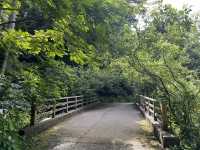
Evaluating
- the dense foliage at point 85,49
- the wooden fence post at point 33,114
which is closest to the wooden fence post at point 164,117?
the dense foliage at point 85,49

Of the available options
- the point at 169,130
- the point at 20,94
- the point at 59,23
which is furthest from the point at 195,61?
the point at 59,23

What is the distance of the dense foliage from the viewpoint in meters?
3.89

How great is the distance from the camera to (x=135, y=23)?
29.2 ft

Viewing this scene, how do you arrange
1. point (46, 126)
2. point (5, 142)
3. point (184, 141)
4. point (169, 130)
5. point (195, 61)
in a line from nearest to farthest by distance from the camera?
point (5, 142)
point (184, 141)
point (169, 130)
point (46, 126)
point (195, 61)

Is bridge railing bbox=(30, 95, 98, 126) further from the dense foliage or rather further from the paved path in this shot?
the paved path

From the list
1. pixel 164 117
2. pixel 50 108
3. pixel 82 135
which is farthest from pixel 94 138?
pixel 50 108

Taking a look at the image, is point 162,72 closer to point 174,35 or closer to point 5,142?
point 174,35

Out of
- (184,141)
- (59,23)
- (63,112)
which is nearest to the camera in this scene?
(59,23)

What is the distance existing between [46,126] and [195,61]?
8.46 m

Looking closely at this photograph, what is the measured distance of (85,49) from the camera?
4.28m

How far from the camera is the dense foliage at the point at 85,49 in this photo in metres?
3.89

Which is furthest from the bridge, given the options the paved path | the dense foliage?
the dense foliage

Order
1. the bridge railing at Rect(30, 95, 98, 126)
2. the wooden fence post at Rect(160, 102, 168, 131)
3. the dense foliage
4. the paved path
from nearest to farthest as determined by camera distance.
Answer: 1. the dense foliage
2. the paved path
3. the wooden fence post at Rect(160, 102, 168, 131)
4. the bridge railing at Rect(30, 95, 98, 126)

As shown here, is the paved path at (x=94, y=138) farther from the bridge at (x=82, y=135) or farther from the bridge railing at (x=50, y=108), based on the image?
the bridge railing at (x=50, y=108)
